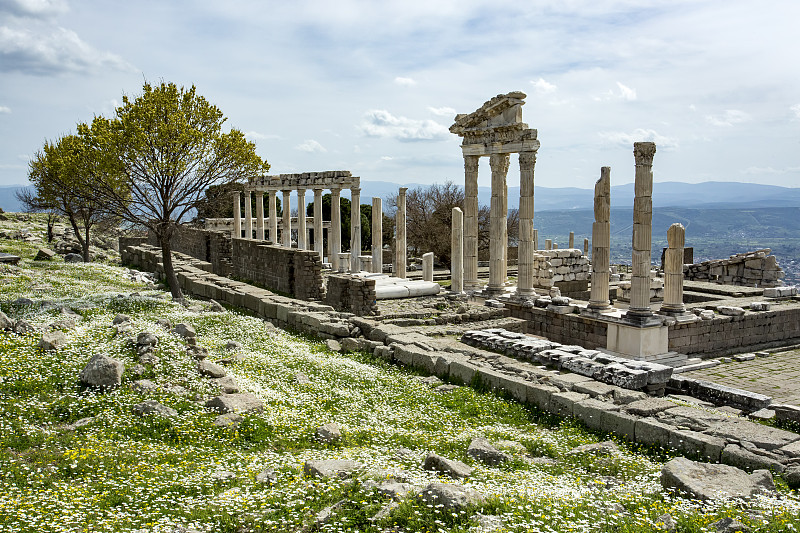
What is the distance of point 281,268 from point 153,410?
1549 cm

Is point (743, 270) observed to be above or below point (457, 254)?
below

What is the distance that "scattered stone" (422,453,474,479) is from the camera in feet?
24.6

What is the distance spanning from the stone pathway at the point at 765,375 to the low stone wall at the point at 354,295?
30.0ft

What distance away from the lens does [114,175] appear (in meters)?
21.0

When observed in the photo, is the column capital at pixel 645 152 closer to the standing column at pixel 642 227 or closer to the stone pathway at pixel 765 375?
the standing column at pixel 642 227

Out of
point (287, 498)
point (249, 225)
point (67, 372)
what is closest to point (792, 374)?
point (287, 498)

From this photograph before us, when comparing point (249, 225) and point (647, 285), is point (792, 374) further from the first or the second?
point (249, 225)

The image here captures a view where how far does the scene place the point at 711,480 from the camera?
7.48 meters

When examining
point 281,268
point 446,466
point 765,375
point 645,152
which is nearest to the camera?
point 446,466

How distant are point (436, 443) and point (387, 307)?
13059mm

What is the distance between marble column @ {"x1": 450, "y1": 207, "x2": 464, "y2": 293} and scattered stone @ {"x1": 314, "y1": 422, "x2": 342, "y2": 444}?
54.5 feet

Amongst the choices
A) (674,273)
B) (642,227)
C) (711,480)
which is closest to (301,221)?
(642,227)

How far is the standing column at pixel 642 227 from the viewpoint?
776 inches

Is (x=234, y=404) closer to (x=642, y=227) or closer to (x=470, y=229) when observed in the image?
(x=642, y=227)
